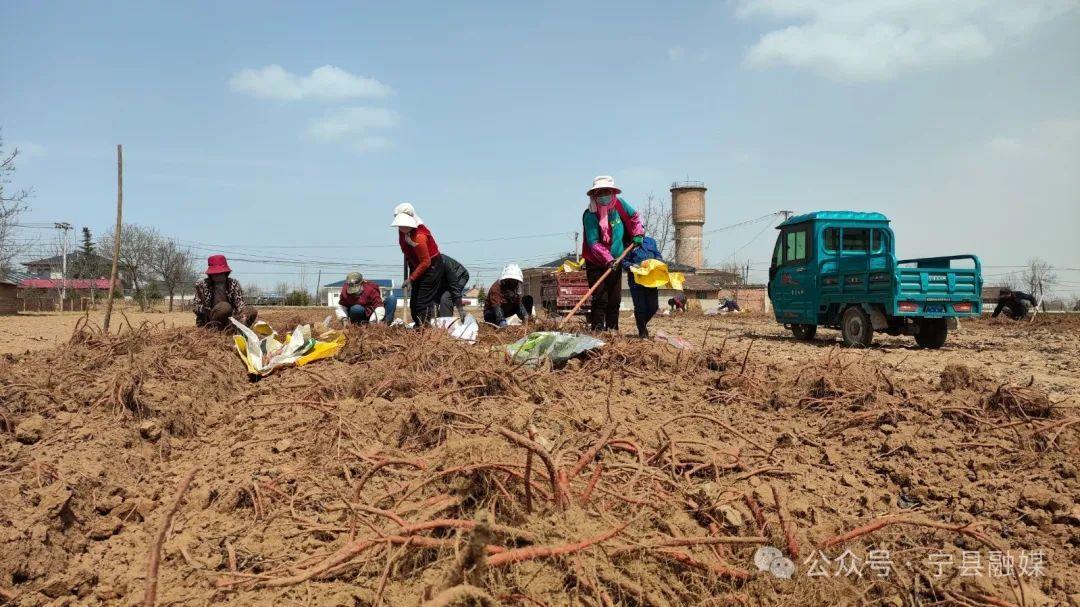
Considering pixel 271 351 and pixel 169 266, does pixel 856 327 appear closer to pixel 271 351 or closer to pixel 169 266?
pixel 271 351

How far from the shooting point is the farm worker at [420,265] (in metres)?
7.17

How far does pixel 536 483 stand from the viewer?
2418mm

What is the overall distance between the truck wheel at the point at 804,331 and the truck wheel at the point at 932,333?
70.9 inches

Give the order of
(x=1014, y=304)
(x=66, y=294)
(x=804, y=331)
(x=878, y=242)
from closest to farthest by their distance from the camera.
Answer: (x=878, y=242) → (x=804, y=331) → (x=1014, y=304) → (x=66, y=294)

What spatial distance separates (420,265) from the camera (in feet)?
24.0

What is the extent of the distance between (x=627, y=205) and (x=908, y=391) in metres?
3.45

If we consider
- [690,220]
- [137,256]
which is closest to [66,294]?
[137,256]

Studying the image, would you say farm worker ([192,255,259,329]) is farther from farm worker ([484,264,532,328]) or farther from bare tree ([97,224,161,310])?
bare tree ([97,224,161,310])

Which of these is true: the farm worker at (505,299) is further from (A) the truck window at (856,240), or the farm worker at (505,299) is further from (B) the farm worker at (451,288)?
(A) the truck window at (856,240)

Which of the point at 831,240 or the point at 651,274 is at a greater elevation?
the point at 831,240

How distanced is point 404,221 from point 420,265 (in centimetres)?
52

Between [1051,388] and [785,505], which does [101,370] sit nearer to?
[785,505]

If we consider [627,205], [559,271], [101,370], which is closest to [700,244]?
[559,271]

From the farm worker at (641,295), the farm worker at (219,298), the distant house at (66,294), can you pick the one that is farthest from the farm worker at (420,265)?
the distant house at (66,294)
